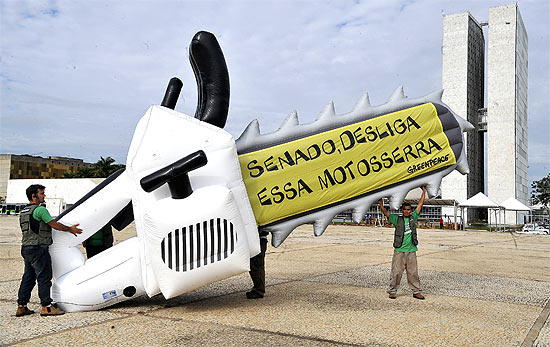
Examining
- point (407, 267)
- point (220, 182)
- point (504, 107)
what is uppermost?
point (504, 107)

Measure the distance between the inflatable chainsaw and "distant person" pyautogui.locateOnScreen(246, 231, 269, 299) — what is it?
13.8 inches

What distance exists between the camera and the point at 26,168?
9062 cm

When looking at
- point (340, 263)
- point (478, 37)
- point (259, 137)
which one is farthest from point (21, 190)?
point (478, 37)

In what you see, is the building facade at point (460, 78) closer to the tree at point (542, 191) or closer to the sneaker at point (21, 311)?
the tree at point (542, 191)

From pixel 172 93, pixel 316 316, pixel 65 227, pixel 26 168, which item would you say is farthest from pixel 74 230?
pixel 26 168

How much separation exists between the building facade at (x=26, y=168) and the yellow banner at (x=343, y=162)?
87.3m

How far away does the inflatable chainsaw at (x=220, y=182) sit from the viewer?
5.70 m

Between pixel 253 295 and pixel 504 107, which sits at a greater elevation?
pixel 504 107

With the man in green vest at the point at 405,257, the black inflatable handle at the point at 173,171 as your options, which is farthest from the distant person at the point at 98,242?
the man in green vest at the point at 405,257

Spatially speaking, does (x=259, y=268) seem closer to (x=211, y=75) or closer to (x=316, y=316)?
(x=316, y=316)

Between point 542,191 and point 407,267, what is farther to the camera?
point 542,191

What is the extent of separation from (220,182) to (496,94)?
220ft

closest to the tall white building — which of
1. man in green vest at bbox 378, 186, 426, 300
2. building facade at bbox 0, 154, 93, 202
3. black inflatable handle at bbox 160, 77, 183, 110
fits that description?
man in green vest at bbox 378, 186, 426, 300

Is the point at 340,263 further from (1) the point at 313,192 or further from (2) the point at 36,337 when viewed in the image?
(2) the point at 36,337
